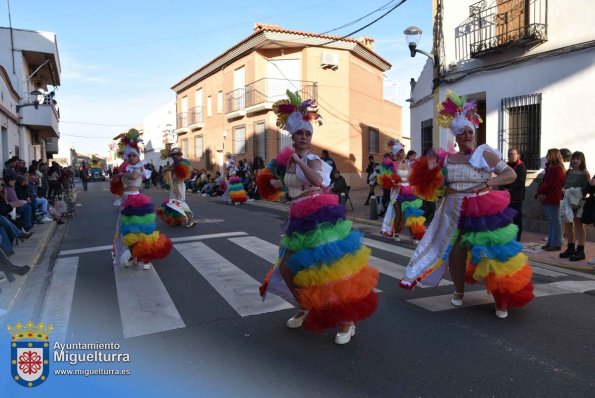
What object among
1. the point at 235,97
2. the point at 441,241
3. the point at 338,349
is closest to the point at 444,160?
the point at 441,241

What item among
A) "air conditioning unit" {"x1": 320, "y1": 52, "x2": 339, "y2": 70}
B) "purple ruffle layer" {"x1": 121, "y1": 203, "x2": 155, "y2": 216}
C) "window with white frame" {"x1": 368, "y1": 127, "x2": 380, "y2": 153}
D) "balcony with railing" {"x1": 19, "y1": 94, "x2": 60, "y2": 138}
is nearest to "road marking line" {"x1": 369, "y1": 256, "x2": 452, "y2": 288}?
"purple ruffle layer" {"x1": 121, "y1": 203, "x2": 155, "y2": 216}

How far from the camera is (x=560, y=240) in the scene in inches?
321

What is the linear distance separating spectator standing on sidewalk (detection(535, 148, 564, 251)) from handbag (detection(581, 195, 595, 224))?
0.94 m

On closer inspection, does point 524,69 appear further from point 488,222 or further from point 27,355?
point 27,355

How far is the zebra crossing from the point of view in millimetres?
4691

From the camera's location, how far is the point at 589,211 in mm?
7016

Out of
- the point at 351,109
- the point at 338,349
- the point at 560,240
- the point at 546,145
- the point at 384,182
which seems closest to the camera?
the point at 338,349

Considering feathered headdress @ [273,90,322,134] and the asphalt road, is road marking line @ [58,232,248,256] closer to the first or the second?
the asphalt road

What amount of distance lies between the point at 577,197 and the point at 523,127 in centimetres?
420

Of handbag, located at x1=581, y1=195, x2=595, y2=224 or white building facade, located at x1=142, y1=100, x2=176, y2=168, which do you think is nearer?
handbag, located at x1=581, y1=195, x2=595, y2=224

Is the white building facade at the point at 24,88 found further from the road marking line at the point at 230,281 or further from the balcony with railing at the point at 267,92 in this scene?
the road marking line at the point at 230,281

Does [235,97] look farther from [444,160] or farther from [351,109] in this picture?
[444,160]

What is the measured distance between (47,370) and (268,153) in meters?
22.8

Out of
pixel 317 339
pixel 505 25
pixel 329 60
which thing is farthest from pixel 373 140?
pixel 317 339
